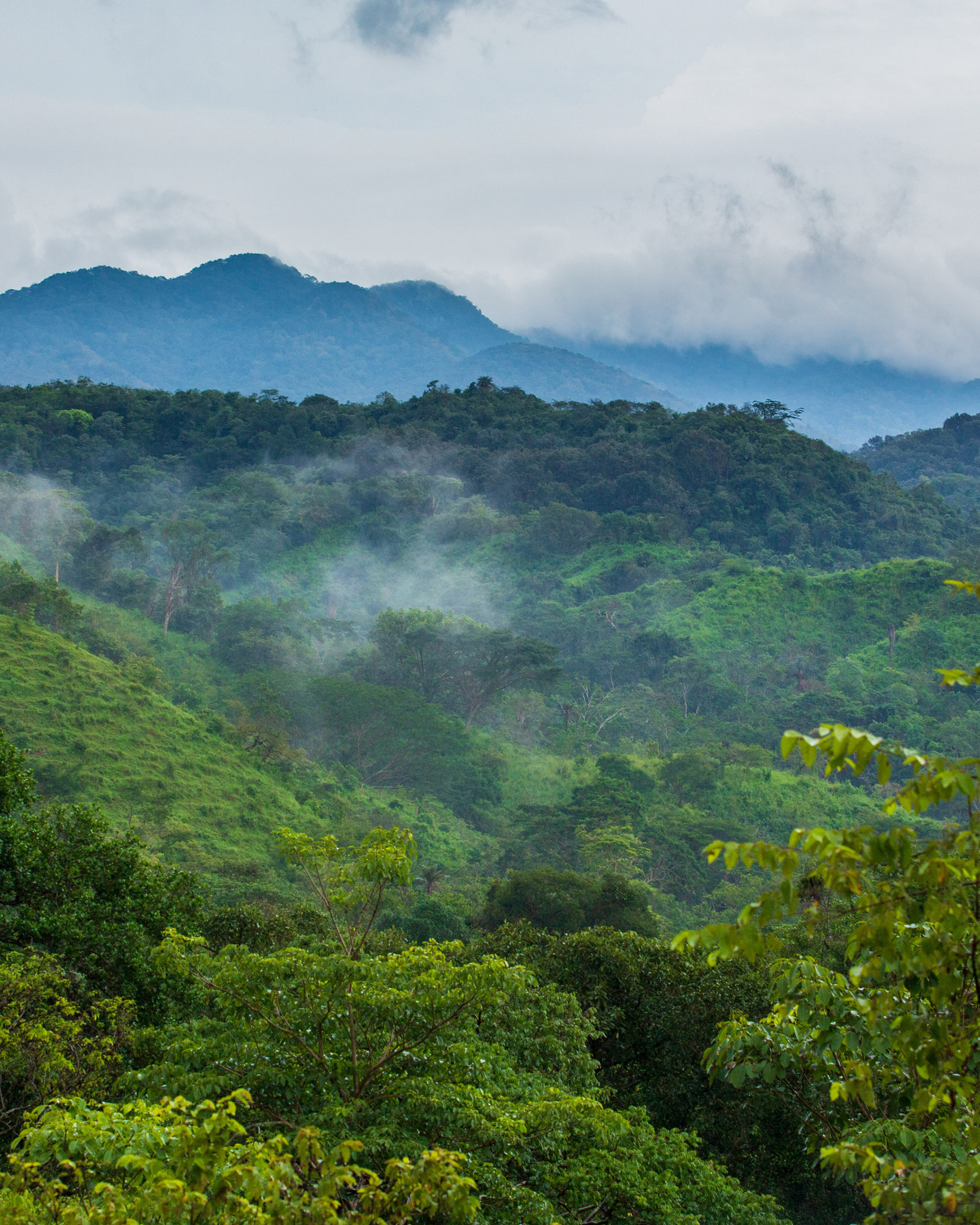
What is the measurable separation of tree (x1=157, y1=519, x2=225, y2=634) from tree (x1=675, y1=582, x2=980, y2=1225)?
42.5 meters

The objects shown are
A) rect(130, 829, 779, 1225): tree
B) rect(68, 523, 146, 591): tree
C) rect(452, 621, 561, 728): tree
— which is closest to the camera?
rect(130, 829, 779, 1225): tree

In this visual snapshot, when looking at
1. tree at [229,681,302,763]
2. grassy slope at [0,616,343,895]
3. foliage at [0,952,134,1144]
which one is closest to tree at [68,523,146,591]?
tree at [229,681,302,763]

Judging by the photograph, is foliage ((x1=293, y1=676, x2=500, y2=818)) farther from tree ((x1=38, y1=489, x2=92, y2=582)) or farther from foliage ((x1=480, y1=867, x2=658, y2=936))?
foliage ((x1=480, y1=867, x2=658, y2=936))

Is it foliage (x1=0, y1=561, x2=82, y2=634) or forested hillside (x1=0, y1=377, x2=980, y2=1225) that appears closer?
forested hillside (x1=0, y1=377, x2=980, y2=1225)

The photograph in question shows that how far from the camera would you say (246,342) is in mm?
176000

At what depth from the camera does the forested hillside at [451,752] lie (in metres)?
6.38

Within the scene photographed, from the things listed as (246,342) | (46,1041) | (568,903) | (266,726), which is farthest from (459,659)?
(246,342)

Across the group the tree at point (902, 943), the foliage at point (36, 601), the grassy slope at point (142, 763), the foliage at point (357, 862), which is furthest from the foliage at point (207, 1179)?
the foliage at point (36, 601)

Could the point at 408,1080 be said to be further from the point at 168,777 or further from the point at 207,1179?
the point at 168,777

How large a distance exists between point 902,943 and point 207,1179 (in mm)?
2578

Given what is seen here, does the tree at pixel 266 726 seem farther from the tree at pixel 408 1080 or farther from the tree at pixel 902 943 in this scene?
the tree at pixel 902 943

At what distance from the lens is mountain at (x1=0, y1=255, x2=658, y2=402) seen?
157125mm

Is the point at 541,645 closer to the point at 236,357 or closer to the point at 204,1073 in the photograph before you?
the point at 204,1073

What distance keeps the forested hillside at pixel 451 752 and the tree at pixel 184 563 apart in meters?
0.21
